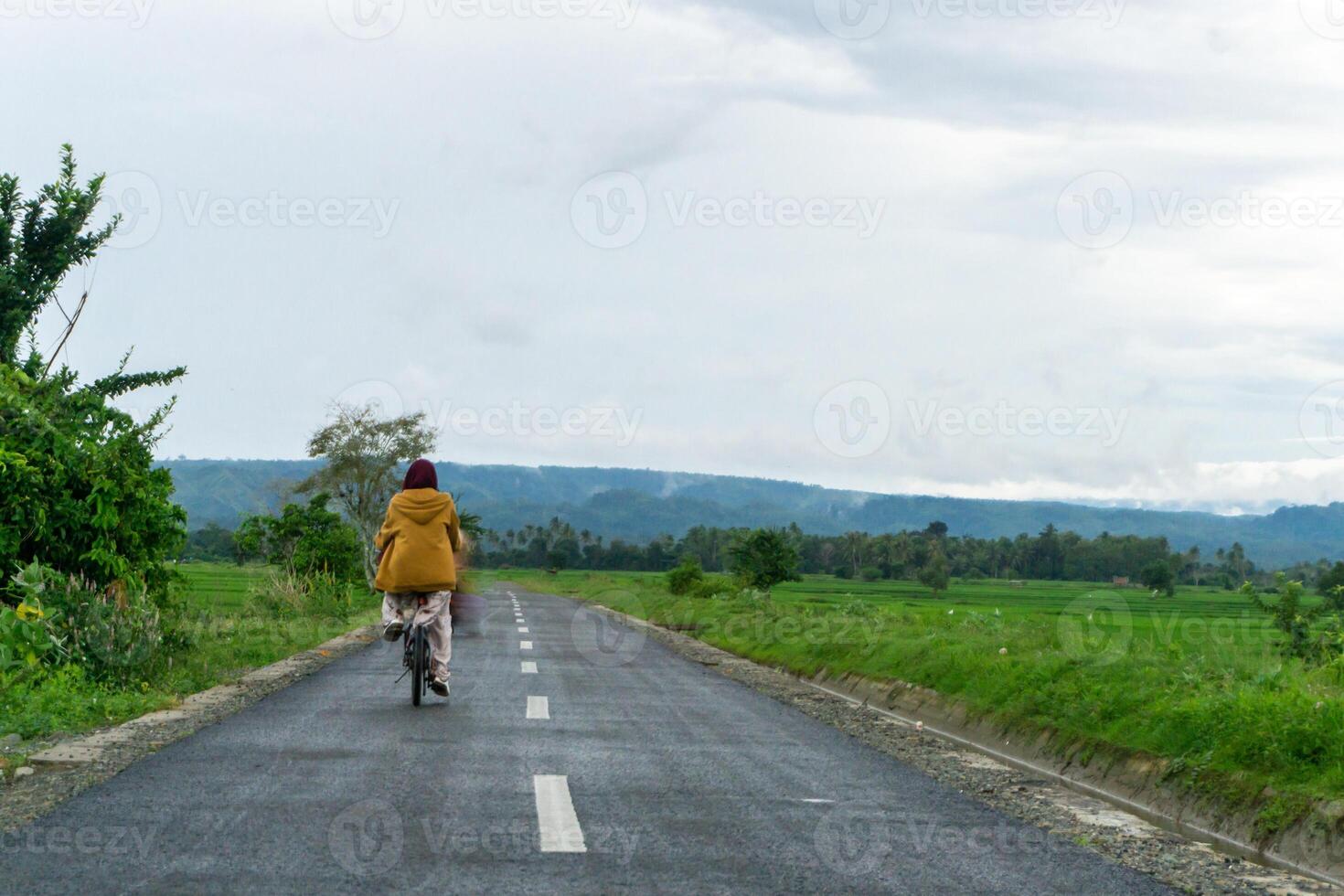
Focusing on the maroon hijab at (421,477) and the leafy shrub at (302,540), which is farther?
the leafy shrub at (302,540)

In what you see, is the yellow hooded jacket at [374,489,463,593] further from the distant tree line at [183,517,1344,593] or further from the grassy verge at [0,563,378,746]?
the distant tree line at [183,517,1344,593]

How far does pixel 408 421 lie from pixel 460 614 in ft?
156

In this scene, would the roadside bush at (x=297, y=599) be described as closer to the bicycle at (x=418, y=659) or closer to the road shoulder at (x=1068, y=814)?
the bicycle at (x=418, y=659)

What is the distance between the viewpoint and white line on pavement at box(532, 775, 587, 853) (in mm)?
6109

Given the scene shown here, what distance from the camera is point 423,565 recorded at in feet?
41.1

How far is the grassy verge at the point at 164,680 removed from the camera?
10359mm

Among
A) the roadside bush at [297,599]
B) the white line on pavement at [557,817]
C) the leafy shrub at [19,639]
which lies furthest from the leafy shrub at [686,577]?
the white line on pavement at [557,817]

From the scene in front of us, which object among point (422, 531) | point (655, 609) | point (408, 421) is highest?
point (408, 421)

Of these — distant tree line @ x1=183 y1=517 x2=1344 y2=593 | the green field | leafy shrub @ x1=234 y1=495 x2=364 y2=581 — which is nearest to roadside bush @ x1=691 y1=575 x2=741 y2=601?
leafy shrub @ x1=234 y1=495 x2=364 y2=581

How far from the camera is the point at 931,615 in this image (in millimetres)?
23375

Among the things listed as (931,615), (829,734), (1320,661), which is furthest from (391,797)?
(931,615)

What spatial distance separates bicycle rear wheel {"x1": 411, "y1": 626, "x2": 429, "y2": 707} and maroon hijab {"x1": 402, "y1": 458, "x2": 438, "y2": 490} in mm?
1500

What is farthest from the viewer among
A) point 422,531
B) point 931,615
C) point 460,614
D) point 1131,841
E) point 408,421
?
point 408,421

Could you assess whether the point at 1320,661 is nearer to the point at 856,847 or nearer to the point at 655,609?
the point at 856,847
